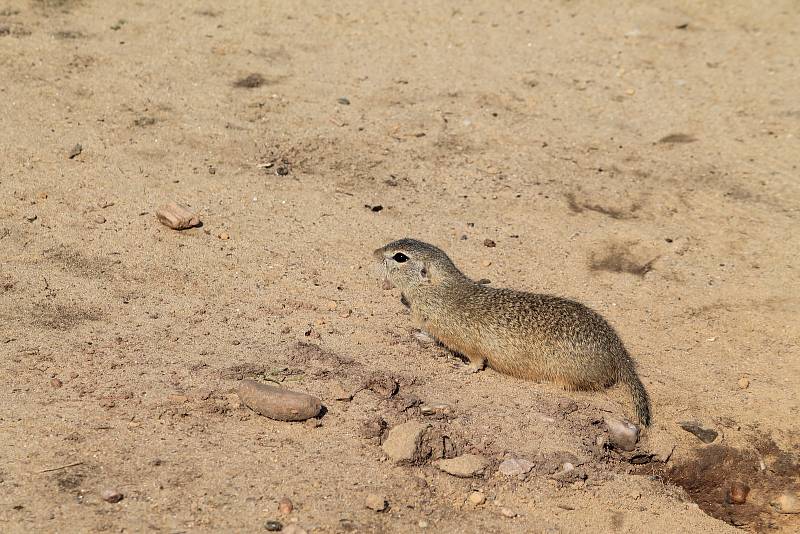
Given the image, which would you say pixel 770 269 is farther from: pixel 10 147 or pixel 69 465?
pixel 10 147

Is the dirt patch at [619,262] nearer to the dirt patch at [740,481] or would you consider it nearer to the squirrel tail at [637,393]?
the squirrel tail at [637,393]

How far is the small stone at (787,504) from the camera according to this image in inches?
177

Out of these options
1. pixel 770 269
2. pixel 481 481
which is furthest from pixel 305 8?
pixel 481 481

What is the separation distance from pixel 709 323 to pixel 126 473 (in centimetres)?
375

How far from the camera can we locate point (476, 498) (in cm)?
403

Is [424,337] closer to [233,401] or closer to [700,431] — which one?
[233,401]

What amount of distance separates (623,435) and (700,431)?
487mm

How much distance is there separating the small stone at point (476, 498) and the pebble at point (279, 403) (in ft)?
2.90

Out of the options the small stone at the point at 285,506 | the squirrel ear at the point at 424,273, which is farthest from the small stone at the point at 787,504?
the small stone at the point at 285,506

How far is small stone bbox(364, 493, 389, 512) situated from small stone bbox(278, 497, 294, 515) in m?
0.34

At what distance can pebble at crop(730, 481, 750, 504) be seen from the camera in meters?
4.52

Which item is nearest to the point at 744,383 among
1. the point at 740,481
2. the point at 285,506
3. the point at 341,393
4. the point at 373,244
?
the point at 740,481

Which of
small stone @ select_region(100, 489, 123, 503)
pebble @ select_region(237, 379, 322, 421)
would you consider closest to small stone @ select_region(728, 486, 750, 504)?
pebble @ select_region(237, 379, 322, 421)

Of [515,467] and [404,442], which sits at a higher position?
[404,442]
